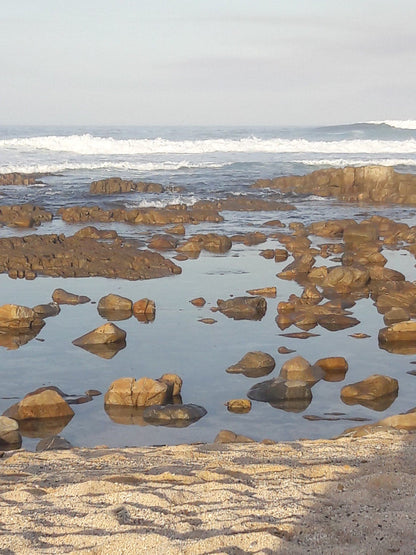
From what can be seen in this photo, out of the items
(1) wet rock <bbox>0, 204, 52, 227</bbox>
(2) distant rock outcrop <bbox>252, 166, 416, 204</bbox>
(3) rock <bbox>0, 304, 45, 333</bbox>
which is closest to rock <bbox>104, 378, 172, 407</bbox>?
(3) rock <bbox>0, 304, 45, 333</bbox>

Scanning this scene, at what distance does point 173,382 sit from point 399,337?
3525 mm

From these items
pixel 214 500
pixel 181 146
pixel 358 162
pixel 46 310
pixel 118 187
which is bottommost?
pixel 46 310

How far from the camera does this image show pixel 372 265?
54.3 ft

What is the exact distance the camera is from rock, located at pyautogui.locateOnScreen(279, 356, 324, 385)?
30.5ft

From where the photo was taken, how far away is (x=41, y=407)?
27.2 ft

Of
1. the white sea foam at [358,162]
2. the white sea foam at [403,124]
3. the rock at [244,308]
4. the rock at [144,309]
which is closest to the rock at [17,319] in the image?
the rock at [144,309]

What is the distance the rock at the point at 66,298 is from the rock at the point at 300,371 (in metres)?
4.66

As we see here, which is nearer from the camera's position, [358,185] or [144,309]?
[144,309]

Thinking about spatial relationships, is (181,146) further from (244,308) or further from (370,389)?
(370,389)

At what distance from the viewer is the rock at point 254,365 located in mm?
9602

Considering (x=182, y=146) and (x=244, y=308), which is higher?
(x=182, y=146)

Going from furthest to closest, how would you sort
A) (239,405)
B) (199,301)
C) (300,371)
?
1. (199,301)
2. (300,371)
3. (239,405)

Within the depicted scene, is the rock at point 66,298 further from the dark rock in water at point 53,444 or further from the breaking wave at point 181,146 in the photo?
the breaking wave at point 181,146

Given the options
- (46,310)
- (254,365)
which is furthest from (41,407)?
(46,310)
